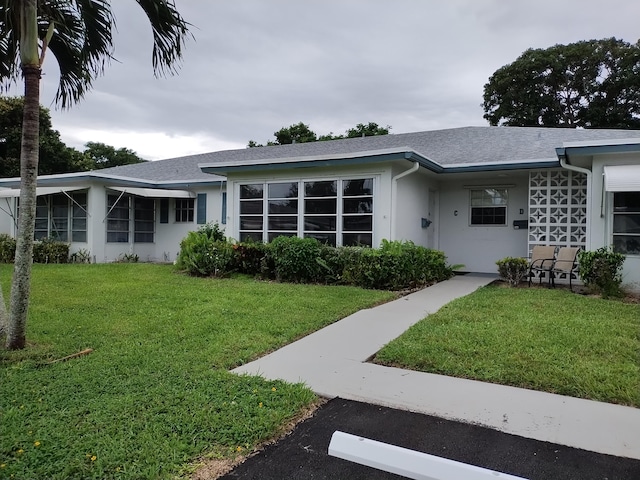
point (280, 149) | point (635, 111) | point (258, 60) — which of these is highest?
point (635, 111)

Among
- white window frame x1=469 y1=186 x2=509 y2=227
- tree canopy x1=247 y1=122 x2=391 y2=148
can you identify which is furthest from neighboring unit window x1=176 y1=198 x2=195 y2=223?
tree canopy x1=247 y1=122 x2=391 y2=148

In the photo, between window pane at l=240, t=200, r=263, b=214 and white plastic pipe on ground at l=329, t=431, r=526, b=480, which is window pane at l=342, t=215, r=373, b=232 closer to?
window pane at l=240, t=200, r=263, b=214

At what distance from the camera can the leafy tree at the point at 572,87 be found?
88.2 ft

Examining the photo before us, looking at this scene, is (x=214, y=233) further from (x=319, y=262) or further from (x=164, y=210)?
(x=164, y=210)

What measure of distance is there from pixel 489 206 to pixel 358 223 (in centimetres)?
418

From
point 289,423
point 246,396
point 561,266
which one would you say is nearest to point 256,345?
point 246,396

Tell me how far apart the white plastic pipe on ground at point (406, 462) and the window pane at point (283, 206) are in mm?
9651

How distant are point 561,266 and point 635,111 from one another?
23.3 m

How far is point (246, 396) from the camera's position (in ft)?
12.3

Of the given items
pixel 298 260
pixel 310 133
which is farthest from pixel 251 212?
pixel 310 133

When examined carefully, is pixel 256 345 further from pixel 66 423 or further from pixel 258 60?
pixel 258 60

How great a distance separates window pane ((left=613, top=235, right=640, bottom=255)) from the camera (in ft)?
29.0

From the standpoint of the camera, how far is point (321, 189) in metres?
11.4

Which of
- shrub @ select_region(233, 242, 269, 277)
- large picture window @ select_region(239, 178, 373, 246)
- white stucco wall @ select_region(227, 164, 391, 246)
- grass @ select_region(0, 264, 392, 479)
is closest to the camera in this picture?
grass @ select_region(0, 264, 392, 479)
